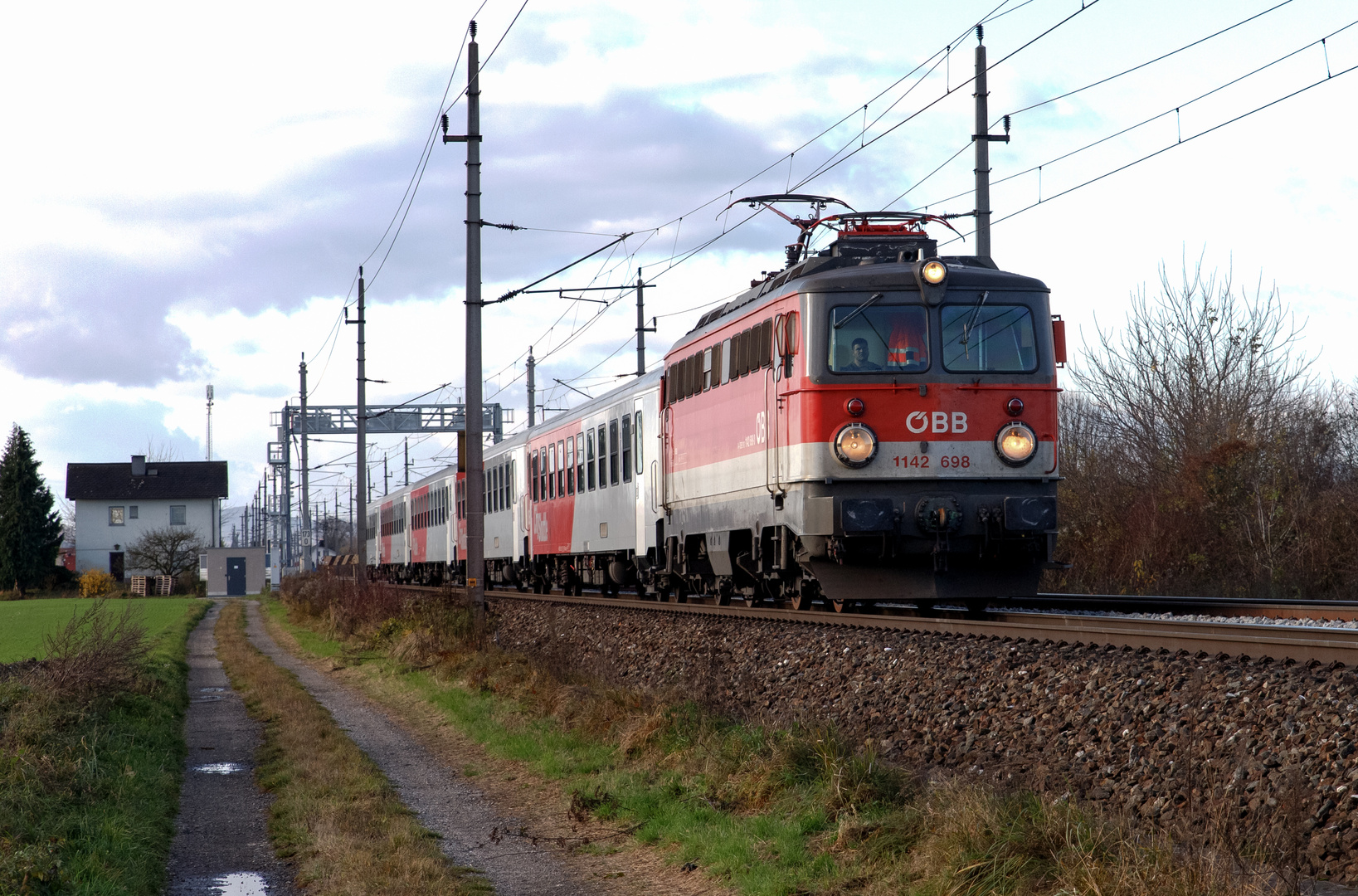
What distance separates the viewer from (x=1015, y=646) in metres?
9.47

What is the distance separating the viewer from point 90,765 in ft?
34.3

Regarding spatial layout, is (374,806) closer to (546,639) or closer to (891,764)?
(891,764)

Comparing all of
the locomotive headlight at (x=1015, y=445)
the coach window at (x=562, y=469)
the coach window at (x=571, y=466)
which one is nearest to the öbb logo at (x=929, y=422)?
the locomotive headlight at (x=1015, y=445)

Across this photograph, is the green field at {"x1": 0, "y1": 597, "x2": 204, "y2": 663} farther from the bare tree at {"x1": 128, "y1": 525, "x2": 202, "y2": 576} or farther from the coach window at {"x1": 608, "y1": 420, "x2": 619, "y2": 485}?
the bare tree at {"x1": 128, "y1": 525, "x2": 202, "y2": 576}

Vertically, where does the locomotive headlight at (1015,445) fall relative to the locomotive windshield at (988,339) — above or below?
below

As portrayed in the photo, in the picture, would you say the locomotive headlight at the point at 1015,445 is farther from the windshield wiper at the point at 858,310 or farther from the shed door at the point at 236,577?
the shed door at the point at 236,577

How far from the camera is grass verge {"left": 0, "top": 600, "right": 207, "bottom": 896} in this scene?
25.4ft

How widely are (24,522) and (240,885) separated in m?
72.0

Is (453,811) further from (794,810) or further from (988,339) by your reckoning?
(988,339)

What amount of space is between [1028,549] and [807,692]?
324cm

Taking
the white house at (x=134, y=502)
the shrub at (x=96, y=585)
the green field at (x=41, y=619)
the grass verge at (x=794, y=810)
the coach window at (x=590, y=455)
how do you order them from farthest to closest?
the white house at (x=134, y=502) → the shrub at (x=96, y=585) → the green field at (x=41, y=619) → the coach window at (x=590, y=455) → the grass verge at (x=794, y=810)

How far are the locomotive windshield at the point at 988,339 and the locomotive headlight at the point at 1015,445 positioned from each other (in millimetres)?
605

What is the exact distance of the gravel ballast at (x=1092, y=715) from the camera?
6.07 metres

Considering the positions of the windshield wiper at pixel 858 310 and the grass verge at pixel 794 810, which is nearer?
the grass verge at pixel 794 810
